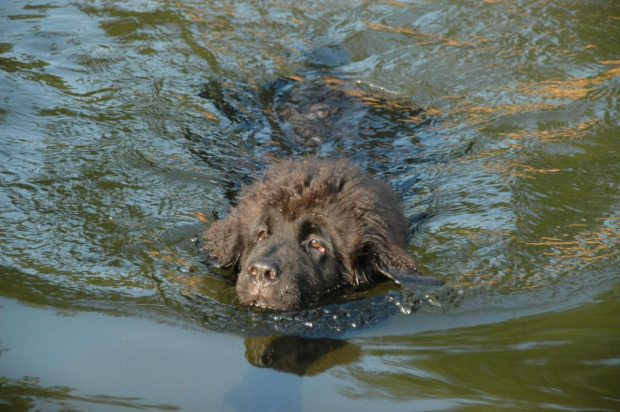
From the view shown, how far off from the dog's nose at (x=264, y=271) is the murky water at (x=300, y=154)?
0.28m

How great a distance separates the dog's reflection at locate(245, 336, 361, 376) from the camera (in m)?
4.08

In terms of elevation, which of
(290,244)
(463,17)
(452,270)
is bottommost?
(452,270)

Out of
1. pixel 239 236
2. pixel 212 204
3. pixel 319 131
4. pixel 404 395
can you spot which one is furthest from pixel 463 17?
pixel 404 395

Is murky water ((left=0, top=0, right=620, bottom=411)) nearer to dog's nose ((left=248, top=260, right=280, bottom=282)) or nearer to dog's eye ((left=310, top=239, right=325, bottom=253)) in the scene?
dog's nose ((left=248, top=260, right=280, bottom=282))

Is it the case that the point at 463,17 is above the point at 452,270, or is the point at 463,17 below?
above

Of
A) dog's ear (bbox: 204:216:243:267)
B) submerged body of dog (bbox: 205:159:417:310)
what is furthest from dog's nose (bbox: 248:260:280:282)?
dog's ear (bbox: 204:216:243:267)

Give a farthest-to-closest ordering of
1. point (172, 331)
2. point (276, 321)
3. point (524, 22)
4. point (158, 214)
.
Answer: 1. point (524, 22)
2. point (158, 214)
3. point (276, 321)
4. point (172, 331)

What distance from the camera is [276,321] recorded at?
15.4 ft

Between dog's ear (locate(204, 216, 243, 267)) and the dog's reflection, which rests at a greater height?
dog's ear (locate(204, 216, 243, 267))

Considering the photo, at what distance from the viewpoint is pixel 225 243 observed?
541 centimetres

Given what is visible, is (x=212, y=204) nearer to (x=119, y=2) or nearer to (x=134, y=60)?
(x=134, y=60)

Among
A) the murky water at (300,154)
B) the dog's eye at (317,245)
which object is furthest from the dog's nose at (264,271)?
the dog's eye at (317,245)

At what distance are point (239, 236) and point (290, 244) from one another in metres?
0.54

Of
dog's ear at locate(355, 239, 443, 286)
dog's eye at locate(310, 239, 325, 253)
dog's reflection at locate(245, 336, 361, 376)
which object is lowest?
dog's reflection at locate(245, 336, 361, 376)
